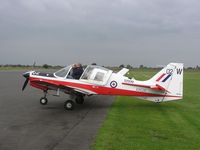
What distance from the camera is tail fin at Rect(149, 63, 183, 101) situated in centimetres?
1645

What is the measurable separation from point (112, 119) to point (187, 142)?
396 cm

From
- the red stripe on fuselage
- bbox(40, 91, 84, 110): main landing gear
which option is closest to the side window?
the red stripe on fuselage

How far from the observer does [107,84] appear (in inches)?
639

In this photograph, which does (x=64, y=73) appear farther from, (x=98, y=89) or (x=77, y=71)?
(x=98, y=89)

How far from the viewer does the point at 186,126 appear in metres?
11.5

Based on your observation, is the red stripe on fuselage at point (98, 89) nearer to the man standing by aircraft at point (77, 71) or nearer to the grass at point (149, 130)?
the man standing by aircraft at point (77, 71)

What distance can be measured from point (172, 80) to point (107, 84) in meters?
3.07

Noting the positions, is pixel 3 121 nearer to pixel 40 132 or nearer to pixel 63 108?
pixel 40 132

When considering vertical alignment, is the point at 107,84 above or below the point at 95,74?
below

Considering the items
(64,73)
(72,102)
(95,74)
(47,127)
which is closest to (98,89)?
(95,74)

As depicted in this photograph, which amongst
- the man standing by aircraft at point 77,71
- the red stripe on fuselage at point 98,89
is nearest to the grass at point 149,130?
the red stripe on fuselage at point 98,89

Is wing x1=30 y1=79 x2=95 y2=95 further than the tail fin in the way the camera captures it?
No

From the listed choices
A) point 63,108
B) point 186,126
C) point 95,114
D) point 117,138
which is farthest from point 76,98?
point 117,138

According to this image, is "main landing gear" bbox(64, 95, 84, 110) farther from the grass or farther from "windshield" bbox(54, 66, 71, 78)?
the grass
